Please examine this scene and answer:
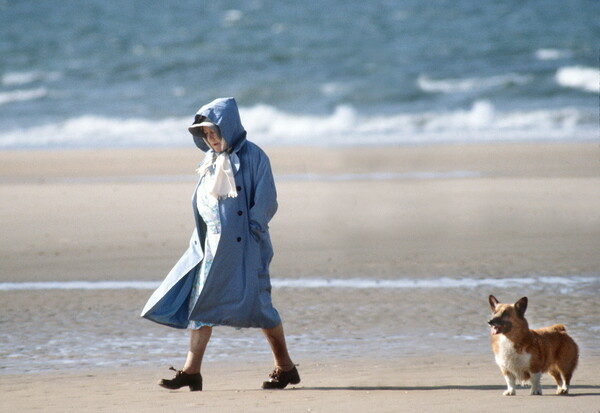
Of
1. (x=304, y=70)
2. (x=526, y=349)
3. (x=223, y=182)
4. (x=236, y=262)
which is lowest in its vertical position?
(x=526, y=349)

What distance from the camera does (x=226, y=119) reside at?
4926 mm

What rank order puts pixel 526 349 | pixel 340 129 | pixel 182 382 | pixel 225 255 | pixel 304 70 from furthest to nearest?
pixel 304 70 → pixel 340 129 → pixel 182 382 → pixel 225 255 → pixel 526 349

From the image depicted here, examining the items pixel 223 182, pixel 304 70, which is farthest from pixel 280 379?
pixel 304 70

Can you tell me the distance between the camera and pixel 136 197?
40.9 ft

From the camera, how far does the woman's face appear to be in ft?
16.4

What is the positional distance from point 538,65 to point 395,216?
2070cm

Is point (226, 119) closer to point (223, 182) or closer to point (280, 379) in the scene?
point (223, 182)

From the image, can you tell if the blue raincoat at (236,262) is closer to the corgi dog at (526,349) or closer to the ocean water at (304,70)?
the corgi dog at (526,349)

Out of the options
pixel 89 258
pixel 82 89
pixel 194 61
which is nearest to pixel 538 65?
pixel 194 61

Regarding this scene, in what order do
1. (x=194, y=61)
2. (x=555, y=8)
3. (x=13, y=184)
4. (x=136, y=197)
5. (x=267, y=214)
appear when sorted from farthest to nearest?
1. (x=555, y=8)
2. (x=194, y=61)
3. (x=13, y=184)
4. (x=136, y=197)
5. (x=267, y=214)

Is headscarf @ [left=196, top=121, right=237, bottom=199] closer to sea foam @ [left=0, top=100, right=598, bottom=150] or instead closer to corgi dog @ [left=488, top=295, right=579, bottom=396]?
corgi dog @ [left=488, top=295, right=579, bottom=396]

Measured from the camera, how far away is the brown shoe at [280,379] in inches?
200

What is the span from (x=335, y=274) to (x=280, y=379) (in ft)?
10.9

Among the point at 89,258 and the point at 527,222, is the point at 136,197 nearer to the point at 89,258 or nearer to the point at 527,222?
the point at 89,258
